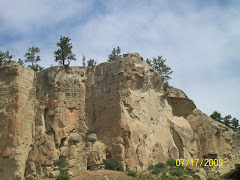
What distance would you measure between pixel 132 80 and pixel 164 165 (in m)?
6.80

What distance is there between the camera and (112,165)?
861 inches

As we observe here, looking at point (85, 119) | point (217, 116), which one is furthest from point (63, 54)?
point (217, 116)

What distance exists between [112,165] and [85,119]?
4710 millimetres

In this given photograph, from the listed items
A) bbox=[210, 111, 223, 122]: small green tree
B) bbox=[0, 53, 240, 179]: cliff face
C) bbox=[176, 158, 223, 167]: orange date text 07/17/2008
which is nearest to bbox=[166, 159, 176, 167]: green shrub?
bbox=[0, 53, 240, 179]: cliff face

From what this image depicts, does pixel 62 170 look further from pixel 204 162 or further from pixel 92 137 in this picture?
pixel 204 162

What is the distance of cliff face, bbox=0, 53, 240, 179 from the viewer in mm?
22438

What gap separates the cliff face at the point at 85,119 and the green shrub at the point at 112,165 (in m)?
0.34

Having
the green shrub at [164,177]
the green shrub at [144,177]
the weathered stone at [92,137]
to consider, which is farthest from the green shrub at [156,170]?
the weathered stone at [92,137]

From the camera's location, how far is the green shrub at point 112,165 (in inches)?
853

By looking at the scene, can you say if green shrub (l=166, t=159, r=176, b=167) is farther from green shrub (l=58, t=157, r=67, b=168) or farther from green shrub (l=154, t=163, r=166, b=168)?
green shrub (l=58, t=157, r=67, b=168)

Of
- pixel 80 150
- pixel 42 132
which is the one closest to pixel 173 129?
pixel 80 150

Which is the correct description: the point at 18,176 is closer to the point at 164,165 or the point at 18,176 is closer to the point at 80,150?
the point at 80,150

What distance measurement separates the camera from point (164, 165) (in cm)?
2384

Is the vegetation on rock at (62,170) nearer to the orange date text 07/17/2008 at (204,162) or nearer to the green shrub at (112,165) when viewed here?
the green shrub at (112,165)
